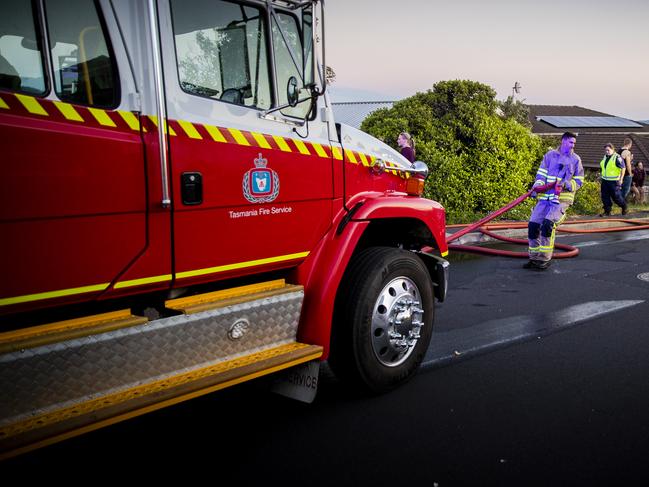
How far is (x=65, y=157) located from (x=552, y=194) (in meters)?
7.09

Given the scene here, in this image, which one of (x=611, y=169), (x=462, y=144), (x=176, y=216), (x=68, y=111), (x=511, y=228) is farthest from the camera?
(x=611, y=169)

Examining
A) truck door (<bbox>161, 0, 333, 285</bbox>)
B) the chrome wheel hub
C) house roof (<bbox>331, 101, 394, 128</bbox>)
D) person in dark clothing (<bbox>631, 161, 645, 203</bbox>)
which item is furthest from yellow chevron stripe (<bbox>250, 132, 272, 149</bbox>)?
house roof (<bbox>331, 101, 394, 128</bbox>)

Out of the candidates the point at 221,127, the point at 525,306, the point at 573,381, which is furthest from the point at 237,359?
the point at 525,306

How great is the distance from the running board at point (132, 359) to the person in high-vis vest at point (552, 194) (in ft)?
18.5

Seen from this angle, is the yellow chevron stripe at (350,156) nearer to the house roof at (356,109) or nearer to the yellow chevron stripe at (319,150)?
the yellow chevron stripe at (319,150)

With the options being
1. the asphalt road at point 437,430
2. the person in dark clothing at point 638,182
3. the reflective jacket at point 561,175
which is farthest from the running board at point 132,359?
the person in dark clothing at point 638,182

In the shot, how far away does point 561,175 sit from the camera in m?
8.09

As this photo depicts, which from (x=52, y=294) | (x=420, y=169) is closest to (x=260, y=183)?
(x=52, y=294)

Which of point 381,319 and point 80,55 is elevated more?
point 80,55

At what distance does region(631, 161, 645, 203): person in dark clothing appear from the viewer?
63.3 feet

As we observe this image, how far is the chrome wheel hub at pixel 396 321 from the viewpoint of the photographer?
3723mm

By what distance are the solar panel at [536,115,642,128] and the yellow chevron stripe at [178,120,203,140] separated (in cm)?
4214

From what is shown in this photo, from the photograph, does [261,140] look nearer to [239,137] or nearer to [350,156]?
[239,137]

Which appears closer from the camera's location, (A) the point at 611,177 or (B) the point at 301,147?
(B) the point at 301,147
